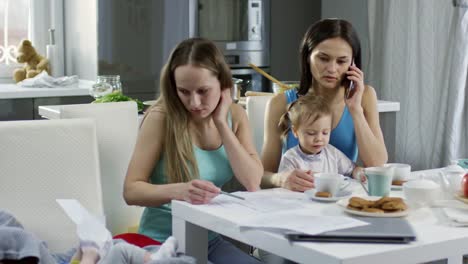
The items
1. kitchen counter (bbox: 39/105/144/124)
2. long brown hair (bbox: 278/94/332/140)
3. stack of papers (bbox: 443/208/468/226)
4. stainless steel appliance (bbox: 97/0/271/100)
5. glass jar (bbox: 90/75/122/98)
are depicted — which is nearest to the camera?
stack of papers (bbox: 443/208/468/226)

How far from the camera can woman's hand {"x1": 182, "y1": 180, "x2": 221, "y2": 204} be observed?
1.91m

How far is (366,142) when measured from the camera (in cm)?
252

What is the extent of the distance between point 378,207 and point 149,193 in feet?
2.16

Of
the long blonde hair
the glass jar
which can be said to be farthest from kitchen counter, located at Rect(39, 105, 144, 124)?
the long blonde hair

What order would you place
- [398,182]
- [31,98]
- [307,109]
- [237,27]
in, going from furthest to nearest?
[237,27] < [31,98] < [307,109] < [398,182]

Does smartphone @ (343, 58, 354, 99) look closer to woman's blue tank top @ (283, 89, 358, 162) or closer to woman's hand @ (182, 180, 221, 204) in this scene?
woman's blue tank top @ (283, 89, 358, 162)

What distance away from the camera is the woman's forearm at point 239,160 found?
2.25m

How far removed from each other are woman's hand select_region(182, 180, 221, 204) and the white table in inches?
1.0

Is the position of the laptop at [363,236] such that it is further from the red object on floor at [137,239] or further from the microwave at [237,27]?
the microwave at [237,27]

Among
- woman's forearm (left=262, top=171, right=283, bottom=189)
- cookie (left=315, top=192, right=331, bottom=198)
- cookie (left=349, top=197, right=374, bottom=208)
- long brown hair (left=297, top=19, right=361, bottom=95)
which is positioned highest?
long brown hair (left=297, top=19, right=361, bottom=95)

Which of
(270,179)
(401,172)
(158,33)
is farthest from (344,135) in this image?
(158,33)

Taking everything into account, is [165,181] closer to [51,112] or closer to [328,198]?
[328,198]

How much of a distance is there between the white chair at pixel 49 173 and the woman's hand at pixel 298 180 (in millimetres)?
537

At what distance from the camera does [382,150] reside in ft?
8.41
